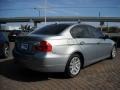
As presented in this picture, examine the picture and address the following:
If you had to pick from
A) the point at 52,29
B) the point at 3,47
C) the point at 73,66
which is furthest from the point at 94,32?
the point at 3,47

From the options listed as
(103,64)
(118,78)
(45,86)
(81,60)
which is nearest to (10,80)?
(45,86)

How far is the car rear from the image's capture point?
5.33 m

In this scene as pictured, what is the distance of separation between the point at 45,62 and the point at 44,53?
0.78 feet

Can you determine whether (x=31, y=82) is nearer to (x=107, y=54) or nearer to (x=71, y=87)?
(x=71, y=87)

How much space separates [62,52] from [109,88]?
5.01 feet

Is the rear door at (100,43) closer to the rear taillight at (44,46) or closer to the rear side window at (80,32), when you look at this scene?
the rear side window at (80,32)

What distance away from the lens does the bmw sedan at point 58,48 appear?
5363 mm

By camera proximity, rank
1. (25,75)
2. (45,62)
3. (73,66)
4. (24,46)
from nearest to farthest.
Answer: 1. (45,62)
2. (24,46)
3. (73,66)
4. (25,75)

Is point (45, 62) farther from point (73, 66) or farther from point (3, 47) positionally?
point (3, 47)

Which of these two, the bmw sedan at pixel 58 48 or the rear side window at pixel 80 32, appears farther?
the rear side window at pixel 80 32

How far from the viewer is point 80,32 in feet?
21.1

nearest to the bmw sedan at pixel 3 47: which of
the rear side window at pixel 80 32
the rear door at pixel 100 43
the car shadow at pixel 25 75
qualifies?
the car shadow at pixel 25 75

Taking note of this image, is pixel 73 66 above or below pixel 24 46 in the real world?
below

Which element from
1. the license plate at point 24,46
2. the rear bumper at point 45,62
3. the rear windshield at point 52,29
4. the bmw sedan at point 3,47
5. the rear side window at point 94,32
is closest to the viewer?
the rear bumper at point 45,62
